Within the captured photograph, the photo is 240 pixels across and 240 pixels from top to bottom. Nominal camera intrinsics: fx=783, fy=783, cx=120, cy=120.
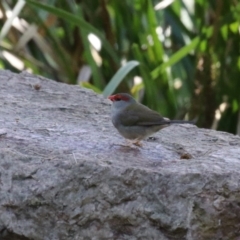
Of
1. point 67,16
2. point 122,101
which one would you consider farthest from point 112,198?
point 67,16

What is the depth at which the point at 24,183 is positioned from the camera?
8.34ft

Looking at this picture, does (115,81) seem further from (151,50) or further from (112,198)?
(112,198)

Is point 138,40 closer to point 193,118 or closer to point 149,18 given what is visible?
point 149,18

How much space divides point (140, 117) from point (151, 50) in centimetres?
203

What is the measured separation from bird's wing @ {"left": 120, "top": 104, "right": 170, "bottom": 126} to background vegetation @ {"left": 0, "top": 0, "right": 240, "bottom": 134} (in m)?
1.43

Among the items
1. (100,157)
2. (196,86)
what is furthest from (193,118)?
(100,157)

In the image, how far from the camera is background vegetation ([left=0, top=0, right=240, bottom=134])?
474 cm

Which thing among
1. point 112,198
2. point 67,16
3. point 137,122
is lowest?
point 112,198

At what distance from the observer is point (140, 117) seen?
306 centimetres

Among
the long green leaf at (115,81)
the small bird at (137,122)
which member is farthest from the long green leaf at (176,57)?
the small bird at (137,122)

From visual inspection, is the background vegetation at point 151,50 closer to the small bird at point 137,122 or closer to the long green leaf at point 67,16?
the long green leaf at point 67,16

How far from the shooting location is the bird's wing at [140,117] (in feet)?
9.86

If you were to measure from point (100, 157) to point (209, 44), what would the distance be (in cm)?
235

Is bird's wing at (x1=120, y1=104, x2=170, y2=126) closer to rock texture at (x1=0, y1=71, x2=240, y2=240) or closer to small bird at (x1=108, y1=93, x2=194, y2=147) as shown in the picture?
small bird at (x1=108, y1=93, x2=194, y2=147)
